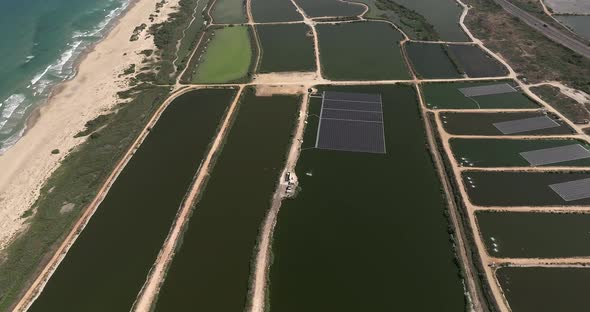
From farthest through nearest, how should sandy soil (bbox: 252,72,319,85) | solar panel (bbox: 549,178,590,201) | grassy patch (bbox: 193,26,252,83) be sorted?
grassy patch (bbox: 193,26,252,83), sandy soil (bbox: 252,72,319,85), solar panel (bbox: 549,178,590,201)

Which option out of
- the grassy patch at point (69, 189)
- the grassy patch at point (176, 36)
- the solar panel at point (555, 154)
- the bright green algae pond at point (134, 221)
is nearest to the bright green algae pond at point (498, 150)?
the solar panel at point (555, 154)

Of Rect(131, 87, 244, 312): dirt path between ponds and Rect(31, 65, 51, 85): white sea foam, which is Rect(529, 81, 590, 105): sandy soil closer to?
Rect(131, 87, 244, 312): dirt path between ponds

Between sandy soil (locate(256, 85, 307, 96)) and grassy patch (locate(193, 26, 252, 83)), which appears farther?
grassy patch (locate(193, 26, 252, 83))

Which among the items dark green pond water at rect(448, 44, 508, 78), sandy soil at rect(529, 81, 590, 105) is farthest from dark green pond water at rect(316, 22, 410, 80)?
sandy soil at rect(529, 81, 590, 105)

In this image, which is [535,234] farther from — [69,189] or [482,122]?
[69,189]

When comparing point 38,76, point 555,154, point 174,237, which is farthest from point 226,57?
point 555,154

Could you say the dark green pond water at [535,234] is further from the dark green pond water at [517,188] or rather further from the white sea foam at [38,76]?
the white sea foam at [38,76]
